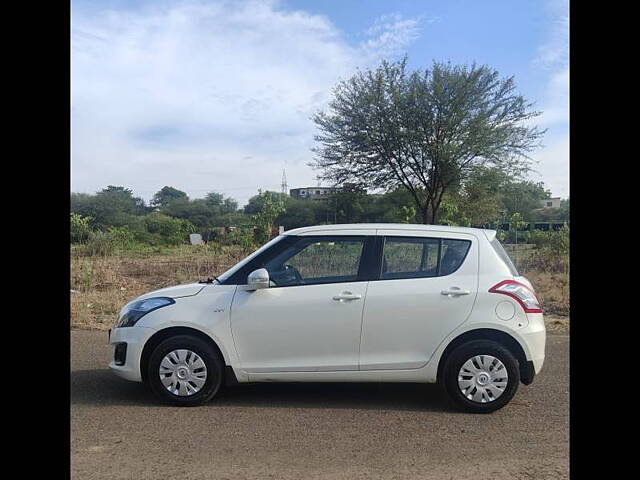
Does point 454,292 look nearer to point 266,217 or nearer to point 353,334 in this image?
point 353,334

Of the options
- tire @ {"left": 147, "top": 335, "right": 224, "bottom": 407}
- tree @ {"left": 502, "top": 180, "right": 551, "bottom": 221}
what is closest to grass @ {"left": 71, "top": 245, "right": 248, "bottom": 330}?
tire @ {"left": 147, "top": 335, "right": 224, "bottom": 407}

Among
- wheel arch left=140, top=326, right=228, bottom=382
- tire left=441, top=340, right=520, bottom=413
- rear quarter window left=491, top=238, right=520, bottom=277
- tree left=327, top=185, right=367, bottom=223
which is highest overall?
tree left=327, top=185, right=367, bottom=223

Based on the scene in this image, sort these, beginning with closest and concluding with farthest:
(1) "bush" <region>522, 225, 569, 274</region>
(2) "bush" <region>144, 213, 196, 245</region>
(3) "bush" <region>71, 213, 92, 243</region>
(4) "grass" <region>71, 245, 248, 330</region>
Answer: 1. (4) "grass" <region>71, 245, 248, 330</region>
2. (1) "bush" <region>522, 225, 569, 274</region>
3. (3) "bush" <region>71, 213, 92, 243</region>
4. (2) "bush" <region>144, 213, 196, 245</region>

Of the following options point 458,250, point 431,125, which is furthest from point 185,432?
point 431,125

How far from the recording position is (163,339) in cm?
546

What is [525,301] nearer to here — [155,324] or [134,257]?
[155,324]

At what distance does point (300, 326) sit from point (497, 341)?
1818 millimetres

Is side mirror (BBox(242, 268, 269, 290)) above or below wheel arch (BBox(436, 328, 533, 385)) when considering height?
above

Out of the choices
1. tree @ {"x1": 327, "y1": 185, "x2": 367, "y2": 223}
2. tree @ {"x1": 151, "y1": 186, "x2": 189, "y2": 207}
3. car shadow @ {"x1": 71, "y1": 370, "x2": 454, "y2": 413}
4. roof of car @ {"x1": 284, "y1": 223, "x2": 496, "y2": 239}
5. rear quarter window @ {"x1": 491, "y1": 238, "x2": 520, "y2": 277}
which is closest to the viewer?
car shadow @ {"x1": 71, "y1": 370, "x2": 454, "y2": 413}

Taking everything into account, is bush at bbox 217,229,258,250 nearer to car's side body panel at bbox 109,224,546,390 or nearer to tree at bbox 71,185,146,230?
car's side body panel at bbox 109,224,546,390

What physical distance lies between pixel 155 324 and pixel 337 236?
6.26 feet

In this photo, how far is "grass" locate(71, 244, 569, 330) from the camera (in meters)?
10.5

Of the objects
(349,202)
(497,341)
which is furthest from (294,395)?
(349,202)
